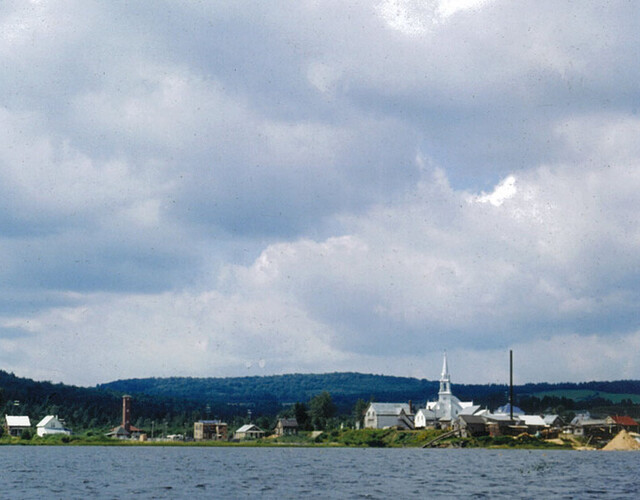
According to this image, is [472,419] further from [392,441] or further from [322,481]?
[322,481]

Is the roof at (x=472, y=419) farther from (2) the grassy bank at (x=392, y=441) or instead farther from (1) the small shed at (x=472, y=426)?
(2) the grassy bank at (x=392, y=441)

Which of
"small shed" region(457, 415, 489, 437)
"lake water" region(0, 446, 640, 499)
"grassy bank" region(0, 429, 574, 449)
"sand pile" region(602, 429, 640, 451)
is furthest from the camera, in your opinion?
"small shed" region(457, 415, 489, 437)

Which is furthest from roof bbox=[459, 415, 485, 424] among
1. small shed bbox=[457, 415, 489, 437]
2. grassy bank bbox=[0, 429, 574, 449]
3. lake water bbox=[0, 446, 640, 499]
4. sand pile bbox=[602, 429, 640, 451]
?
lake water bbox=[0, 446, 640, 499]

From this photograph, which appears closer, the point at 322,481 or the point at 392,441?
the point at 322,481

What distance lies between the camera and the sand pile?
547 ft

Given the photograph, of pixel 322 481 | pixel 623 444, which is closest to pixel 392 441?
pixel 623 444

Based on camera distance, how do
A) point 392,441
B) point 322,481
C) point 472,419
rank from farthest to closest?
point 472,419 → point 392,441 → point 322,481

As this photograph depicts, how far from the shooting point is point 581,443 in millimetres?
173250

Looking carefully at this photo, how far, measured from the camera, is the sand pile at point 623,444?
167m

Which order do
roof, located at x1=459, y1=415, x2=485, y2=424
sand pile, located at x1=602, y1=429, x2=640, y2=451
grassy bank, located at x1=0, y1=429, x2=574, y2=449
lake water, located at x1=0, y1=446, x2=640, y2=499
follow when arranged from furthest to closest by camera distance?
roof, located at x1=459, y1=415, x2=485, y2=424 → sand pile, located at x1=602, y1=429, x2=640, y2=451 → grassy bank, located at x1=0, y1=429, x2=574, y2=449 → lake water, located at x1=0, y1=446, x2=640, y2=499

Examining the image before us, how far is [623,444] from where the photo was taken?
167750 millimetres

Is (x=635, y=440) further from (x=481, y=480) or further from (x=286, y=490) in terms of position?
(x=286, y=490)

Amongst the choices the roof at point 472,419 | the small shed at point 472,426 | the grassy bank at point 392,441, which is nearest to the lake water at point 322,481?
the grassy bank at point 392,441

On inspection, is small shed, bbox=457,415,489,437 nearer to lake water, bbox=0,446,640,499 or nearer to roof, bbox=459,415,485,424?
roof, bbox=459,415,485,424
